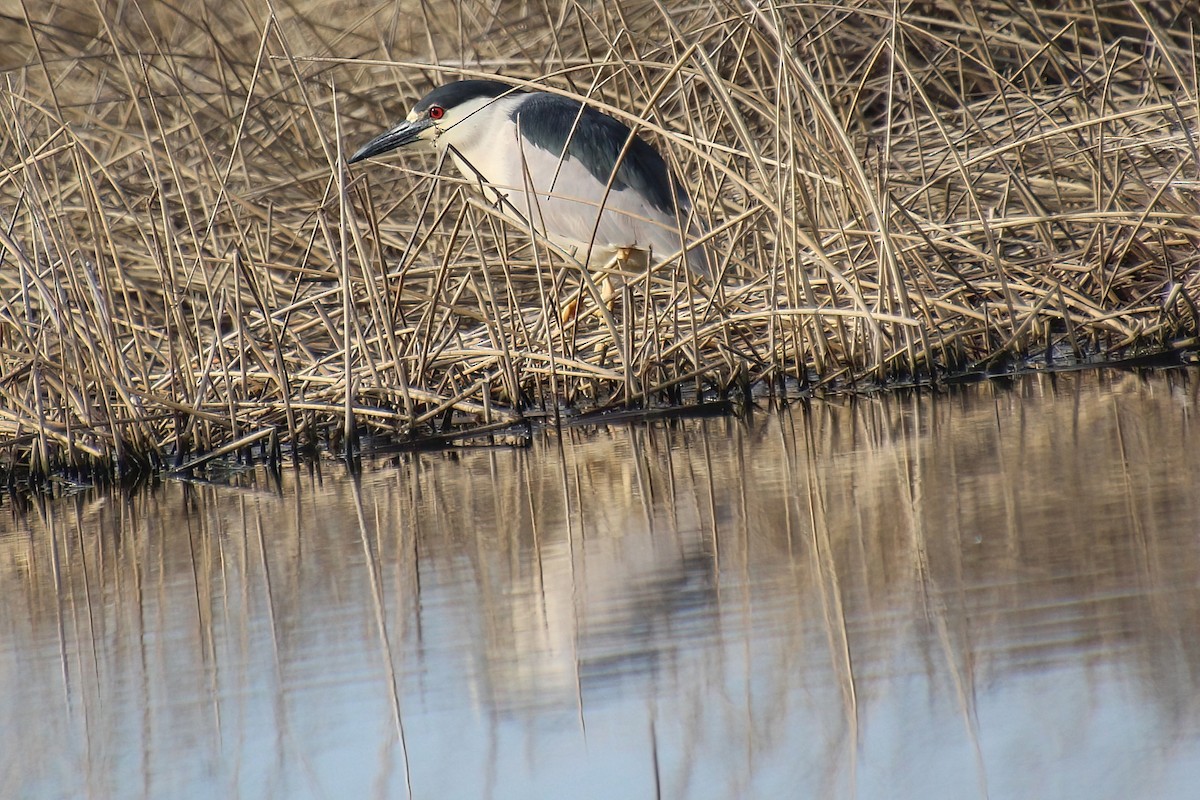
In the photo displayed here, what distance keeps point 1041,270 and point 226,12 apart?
6745 mm

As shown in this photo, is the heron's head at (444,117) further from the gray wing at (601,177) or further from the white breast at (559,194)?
the gray wing at (601,177)

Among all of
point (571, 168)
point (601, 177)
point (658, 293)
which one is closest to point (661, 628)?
point (658, 293)

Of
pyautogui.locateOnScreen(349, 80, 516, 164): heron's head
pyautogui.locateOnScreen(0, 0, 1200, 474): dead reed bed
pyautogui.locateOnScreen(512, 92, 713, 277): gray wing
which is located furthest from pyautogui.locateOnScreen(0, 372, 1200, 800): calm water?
pyautogui.locateOnScreen(349, 80, 516, 164): heron's head

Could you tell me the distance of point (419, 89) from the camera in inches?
363

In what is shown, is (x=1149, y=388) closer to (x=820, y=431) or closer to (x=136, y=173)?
(x=820, y=431)

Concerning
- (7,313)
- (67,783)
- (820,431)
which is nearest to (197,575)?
(67,783)

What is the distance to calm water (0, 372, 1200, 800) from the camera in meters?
2.16

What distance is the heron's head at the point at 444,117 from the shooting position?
7223mm

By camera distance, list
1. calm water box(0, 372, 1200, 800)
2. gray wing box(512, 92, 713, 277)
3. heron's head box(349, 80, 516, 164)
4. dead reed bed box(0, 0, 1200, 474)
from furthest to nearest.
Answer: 1. heron's head box(349, 80, 516, 164)
2. gray wing box(512, 92, 713, 277)
3. dead reed bed box(0, 0, 1200, 474)
4. calm water box(0, 372, 1200, 800)

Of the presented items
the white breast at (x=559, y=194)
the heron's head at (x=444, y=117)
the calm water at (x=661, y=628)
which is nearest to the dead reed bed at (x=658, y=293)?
the white breast at (x=559, y=194)

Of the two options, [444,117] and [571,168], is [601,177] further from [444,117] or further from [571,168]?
[444,117]

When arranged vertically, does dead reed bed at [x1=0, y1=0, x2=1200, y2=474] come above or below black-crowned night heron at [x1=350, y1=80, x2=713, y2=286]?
below

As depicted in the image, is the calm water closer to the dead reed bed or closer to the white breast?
the dead reed bed

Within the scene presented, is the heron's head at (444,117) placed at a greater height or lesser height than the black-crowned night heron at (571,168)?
greater
